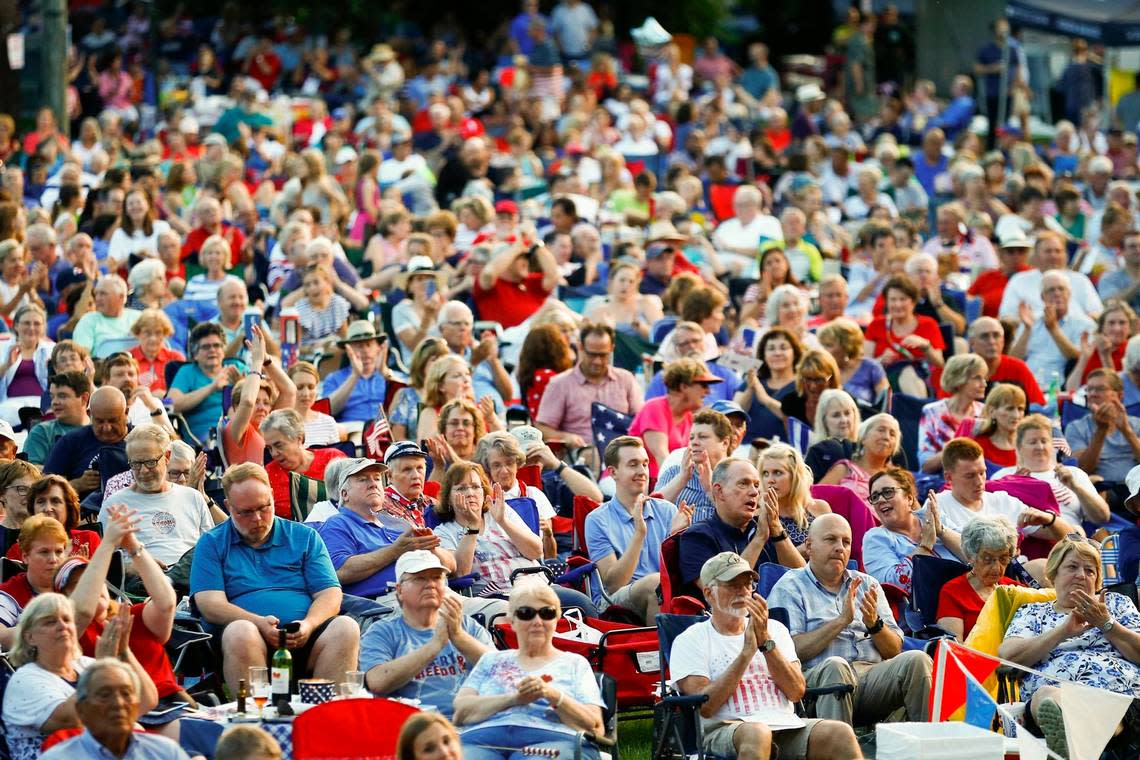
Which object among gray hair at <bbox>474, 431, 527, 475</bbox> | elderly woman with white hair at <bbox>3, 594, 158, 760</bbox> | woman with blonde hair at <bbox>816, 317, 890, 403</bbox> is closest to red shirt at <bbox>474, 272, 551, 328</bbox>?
woman with blonde hair at <bbox>816, 317, 890, 403</bbox>

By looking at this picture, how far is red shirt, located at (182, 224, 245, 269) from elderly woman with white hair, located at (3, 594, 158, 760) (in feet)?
28.6

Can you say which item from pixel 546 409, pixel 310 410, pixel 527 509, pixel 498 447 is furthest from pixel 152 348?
pixel 527 509

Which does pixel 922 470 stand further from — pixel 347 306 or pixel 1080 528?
pixel 347 306

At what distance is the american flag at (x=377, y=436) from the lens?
1127 cm

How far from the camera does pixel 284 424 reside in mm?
10227

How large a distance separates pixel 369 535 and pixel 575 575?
98cm

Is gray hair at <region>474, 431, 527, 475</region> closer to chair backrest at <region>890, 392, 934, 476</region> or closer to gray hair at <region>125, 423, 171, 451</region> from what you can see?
gray hair at <region>125, 423, 171, 451</region>

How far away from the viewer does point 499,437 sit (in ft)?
32.3

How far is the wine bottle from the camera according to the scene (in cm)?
774

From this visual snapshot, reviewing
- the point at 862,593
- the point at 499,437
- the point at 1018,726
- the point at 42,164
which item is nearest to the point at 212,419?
the point at 499,437

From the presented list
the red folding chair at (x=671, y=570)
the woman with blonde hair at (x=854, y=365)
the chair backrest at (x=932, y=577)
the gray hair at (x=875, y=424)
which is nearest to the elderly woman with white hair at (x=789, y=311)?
the woman with blonde hair at (x=854, y=365)

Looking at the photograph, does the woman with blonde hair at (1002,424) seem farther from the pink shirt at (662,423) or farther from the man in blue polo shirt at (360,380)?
the man in blue polo shirt at (360,380)

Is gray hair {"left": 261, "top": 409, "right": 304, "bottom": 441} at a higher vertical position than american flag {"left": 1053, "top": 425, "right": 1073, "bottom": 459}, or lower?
higher

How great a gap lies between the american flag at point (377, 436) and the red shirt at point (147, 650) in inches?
133
